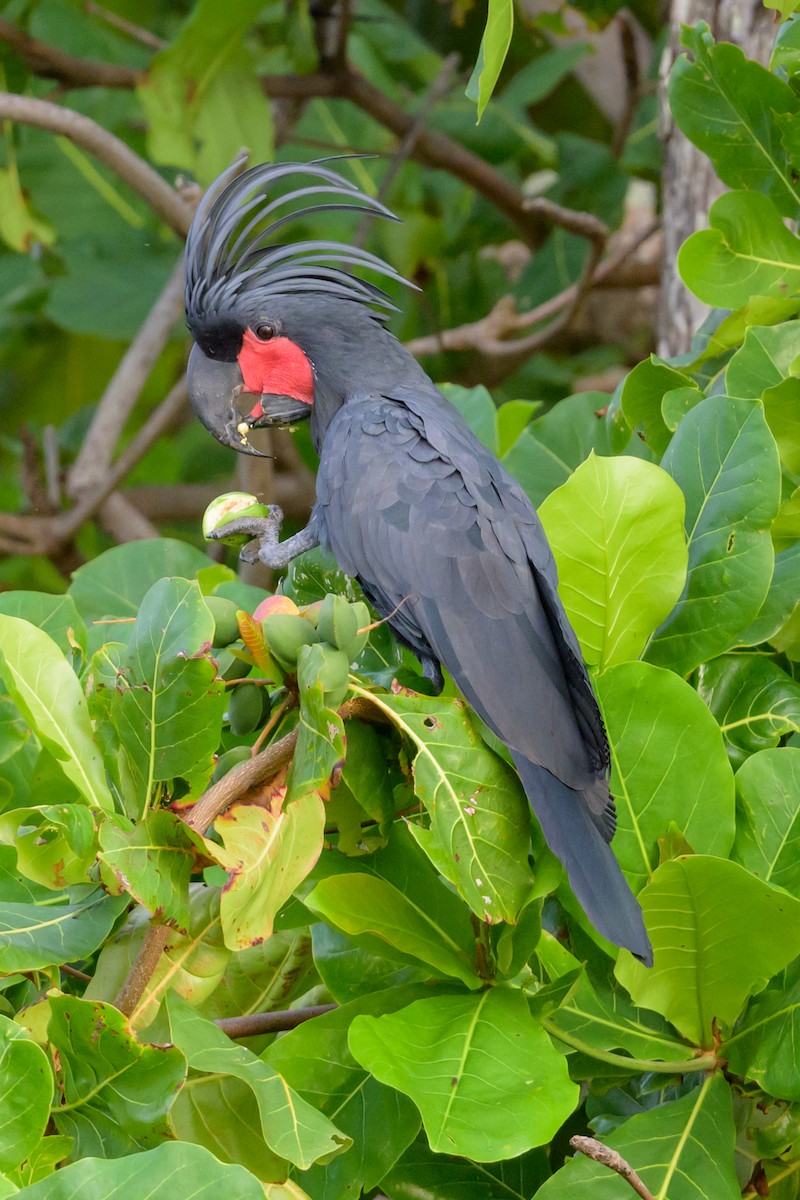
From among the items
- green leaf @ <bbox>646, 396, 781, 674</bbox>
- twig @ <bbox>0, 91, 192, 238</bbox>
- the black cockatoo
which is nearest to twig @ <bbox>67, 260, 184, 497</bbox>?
twig @ <bbox>0, 91, 192, 238</bbox>

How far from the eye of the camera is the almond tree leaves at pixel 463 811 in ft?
2.64

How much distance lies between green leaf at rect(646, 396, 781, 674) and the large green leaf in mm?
37

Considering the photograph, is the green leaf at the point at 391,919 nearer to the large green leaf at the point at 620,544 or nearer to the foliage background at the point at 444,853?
the foliage background at the point at 444,853

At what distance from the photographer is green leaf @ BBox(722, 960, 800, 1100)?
81 cm

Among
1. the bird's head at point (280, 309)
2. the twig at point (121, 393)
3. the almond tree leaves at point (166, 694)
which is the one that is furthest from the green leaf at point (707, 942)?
the twig at point (121, 393)

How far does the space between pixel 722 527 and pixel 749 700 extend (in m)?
0.15

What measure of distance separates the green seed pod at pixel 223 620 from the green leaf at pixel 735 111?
705 mm

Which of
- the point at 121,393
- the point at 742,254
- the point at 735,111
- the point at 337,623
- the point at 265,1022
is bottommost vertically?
the point at 121,393

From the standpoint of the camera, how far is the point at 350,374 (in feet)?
4.73

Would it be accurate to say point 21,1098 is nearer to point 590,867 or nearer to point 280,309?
point 590,867

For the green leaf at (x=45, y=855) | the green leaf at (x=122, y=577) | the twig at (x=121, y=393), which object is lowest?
the twig at (x=121, y=393)

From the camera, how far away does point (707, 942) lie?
858mm

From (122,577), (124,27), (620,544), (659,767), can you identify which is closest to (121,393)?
(124,27)

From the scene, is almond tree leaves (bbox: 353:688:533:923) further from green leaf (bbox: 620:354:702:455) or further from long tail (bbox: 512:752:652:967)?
green leaf (bbox: 620:354:702:455)
